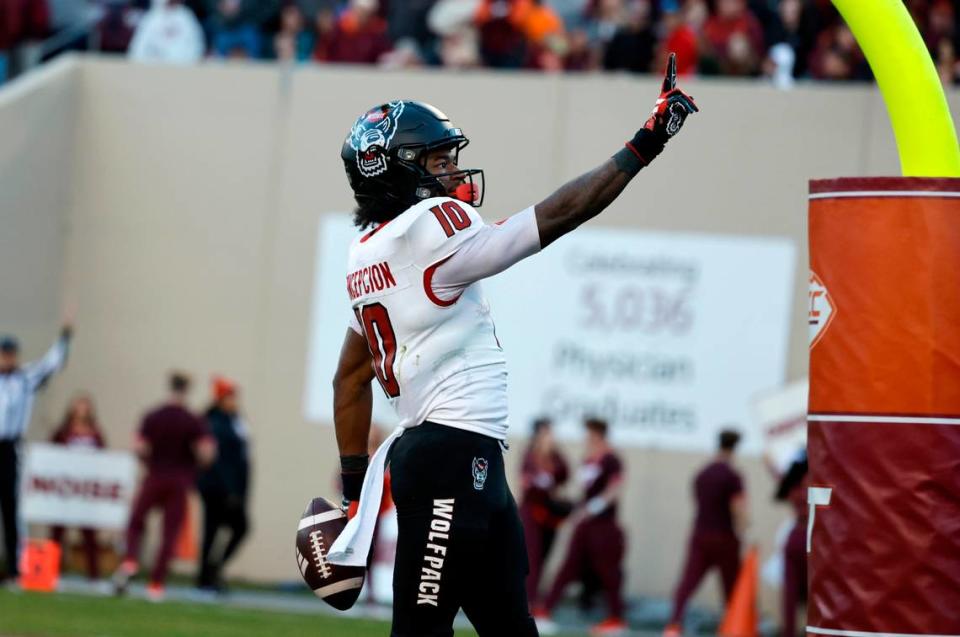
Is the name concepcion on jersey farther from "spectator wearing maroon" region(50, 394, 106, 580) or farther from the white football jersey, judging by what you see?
"spectator wearing maroon" region(50, 394, 106, 580)

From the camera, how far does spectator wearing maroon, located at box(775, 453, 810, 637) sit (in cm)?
1353

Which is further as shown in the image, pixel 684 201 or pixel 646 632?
pixel 684 201

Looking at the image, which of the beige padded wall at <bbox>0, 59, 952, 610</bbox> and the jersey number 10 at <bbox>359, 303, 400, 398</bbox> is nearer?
the jersey number 10 at <bbox>359, 303, 400, 398</bbox>

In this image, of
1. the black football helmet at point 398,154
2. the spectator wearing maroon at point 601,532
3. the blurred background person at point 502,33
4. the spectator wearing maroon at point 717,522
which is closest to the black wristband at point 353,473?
the black football helmet at point 398,154

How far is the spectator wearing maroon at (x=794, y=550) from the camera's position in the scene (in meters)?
13.5

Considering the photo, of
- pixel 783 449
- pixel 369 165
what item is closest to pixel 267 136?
pixel 783 449

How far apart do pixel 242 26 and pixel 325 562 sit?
1418cm

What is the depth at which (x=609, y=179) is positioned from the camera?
207 inches

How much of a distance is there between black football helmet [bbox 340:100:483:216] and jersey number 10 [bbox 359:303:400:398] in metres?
0.34

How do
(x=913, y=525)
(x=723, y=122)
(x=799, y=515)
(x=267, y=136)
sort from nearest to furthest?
(x=913, y=525) < (x=799, y=515) < (x=723, y=122) < (x=267, y=136)

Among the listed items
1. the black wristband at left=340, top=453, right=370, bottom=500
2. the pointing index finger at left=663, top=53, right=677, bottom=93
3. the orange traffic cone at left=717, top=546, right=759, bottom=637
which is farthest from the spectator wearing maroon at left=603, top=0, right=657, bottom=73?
the pointing index finger at left=663, top=53, right=677, bottom=93

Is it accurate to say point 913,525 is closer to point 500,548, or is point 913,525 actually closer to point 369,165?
point 500,548

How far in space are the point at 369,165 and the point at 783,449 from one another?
10.3 meters

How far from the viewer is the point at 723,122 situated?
56.2 feet
